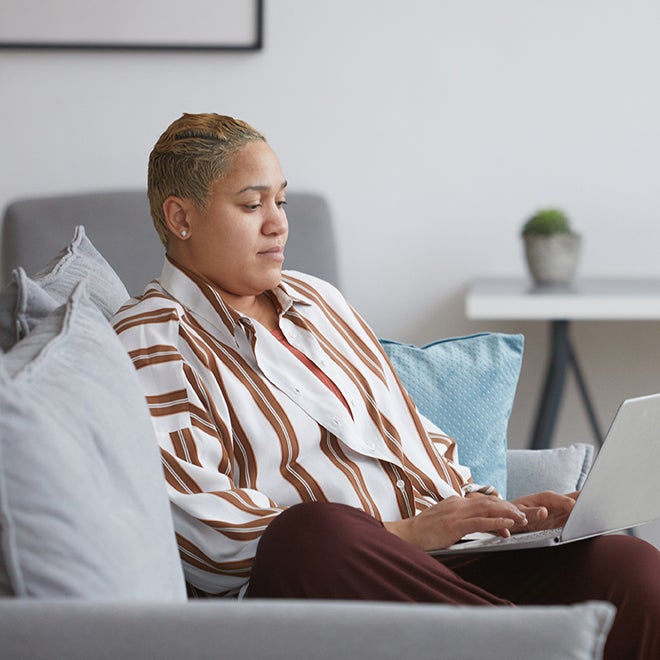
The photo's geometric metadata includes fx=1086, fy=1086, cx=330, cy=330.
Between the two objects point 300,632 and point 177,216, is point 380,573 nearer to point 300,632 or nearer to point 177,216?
point 300,632

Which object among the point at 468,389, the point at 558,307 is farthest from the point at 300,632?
the point at 558,307

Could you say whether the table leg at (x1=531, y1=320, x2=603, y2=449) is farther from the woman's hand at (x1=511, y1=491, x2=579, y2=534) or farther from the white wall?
the woman's hand at (x1=511, y1=491, x2=579, y2=534)

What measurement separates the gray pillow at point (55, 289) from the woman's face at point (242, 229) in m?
0.14

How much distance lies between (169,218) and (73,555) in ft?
2.61

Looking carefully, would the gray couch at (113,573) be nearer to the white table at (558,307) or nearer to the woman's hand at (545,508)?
the woman's hand at (545,508)

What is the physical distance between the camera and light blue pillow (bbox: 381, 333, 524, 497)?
1784mm

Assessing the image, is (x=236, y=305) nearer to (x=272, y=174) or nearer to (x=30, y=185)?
(x=272, y=174)

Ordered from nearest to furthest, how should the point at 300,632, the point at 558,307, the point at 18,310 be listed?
the point at 300,632
the point at 18,310
the point at 558,307

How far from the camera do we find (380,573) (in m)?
Answer: 1.10

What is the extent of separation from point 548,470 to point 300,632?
1.13 m

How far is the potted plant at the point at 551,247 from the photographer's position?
2.54 metres

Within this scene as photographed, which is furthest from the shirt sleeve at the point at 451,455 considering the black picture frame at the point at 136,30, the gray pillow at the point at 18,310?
the black picture frame at the point at 136,30

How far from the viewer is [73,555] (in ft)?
2.70

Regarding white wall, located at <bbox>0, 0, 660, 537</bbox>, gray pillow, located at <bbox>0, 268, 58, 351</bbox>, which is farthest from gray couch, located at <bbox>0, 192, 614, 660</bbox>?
white wall, located at <bbox>0, 0, 660, 537</bbox>
